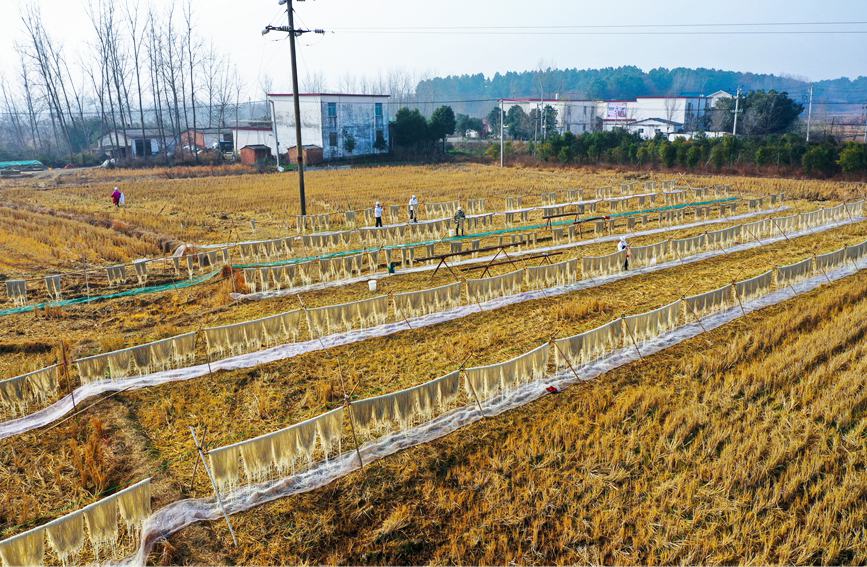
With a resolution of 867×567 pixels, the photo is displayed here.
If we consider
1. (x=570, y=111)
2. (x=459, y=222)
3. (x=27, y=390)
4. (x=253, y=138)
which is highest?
(x=570, y=111)

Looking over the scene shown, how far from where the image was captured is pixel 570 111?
73562 mm

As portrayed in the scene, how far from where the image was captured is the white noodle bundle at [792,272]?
1344cm

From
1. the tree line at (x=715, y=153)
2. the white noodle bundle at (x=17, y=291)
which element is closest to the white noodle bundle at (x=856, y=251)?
the white noodle bundle at (x=17, y=291)

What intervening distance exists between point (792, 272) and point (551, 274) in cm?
527

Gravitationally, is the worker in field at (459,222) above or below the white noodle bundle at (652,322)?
above

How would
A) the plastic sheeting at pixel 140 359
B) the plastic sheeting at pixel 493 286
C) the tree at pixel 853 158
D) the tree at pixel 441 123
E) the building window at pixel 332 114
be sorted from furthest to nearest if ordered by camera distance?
the tree at pixel 441 123, the building window at pixel 332 114, the tree at pixel 853 158, the plastic sheeting at pixel 493 286, the plastic sheeting at pixel 140 359

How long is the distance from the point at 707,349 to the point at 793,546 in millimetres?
4889

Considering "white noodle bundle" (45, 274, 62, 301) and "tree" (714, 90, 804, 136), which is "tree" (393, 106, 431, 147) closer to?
"tree" (714, 90, 804, 136)

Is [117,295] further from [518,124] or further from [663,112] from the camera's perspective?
[663,112]

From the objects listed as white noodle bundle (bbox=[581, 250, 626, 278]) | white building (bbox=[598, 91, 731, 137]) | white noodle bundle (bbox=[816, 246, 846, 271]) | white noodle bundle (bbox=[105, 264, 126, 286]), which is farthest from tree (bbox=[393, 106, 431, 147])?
white noodle bundle (bbox=[816, 246, 846, 271])

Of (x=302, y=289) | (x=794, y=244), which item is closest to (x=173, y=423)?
(x=302, y=289)

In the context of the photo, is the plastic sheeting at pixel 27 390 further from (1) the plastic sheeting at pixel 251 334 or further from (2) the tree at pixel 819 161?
(2) the tree at pixel 819 161

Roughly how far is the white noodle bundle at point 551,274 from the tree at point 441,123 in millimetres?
43968

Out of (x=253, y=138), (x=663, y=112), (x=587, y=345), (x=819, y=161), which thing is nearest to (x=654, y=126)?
(x=663, y=112)
